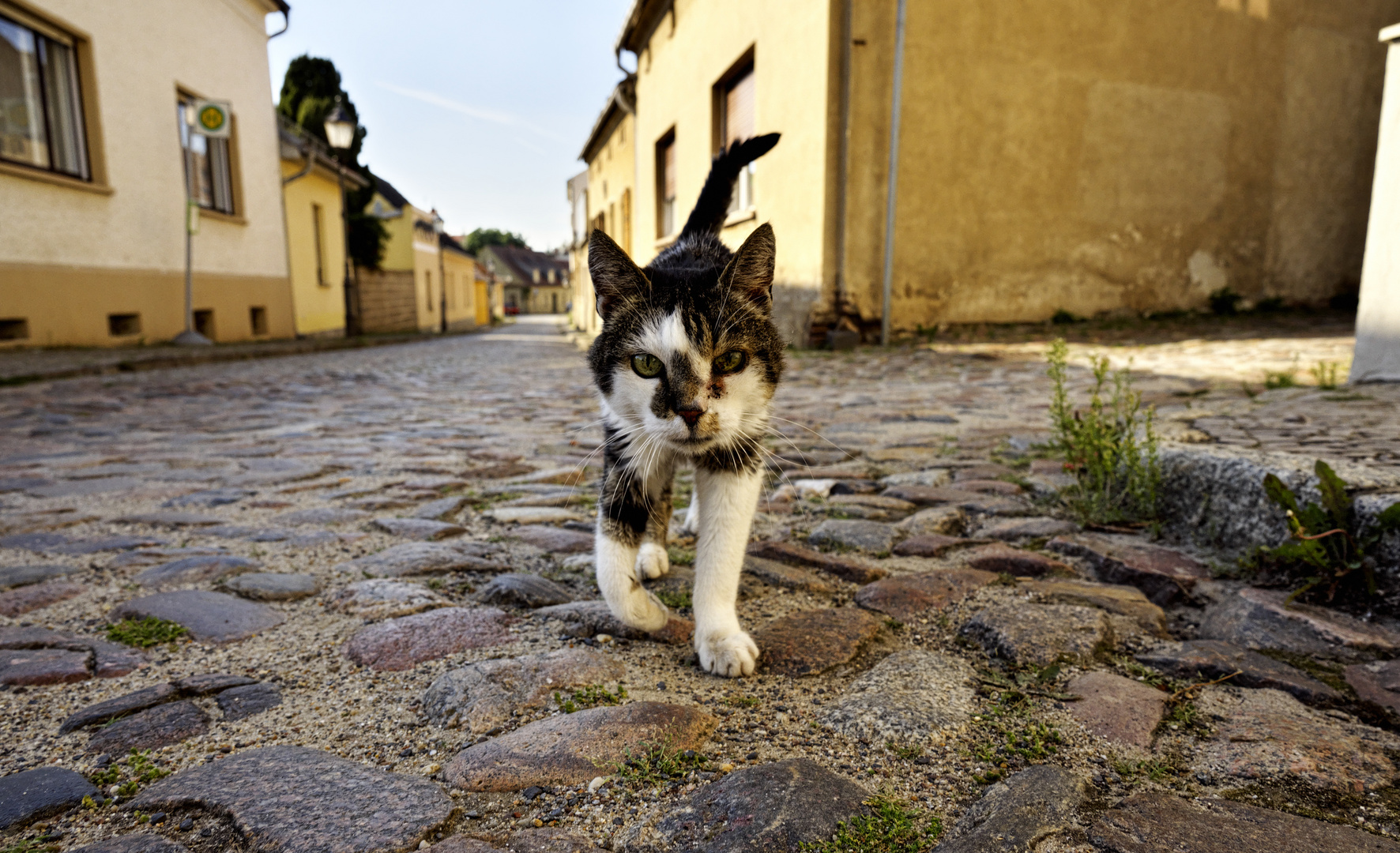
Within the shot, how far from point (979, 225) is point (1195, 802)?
8443mm

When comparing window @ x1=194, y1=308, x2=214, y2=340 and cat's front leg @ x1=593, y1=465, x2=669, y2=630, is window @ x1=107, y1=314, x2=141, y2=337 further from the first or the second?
cat's front leg @ x1=593, y1=465, x2=669, y2=630

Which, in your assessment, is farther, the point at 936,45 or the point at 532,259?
the point at 532,259

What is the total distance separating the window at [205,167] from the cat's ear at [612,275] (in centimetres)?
1190

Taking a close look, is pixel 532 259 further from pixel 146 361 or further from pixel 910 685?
pixel 910 685

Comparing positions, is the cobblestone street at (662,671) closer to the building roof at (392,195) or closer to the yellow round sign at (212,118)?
the yellow round sign at (212,118)

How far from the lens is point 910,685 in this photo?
5.00ft

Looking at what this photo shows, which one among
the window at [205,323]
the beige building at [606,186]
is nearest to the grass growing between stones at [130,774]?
the beige building at [606,186]

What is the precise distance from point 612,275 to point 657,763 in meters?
1.19

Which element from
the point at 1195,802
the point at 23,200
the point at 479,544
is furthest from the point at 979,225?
the point at 23,200

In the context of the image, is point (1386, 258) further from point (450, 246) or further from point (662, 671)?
point (450, 246)

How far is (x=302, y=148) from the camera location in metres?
15.0

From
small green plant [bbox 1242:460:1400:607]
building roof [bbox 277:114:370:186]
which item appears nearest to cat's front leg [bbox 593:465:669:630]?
small green plant [bbox 1242:460:1400:607]

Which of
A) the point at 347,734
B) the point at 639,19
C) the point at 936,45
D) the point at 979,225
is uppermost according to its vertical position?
the point at 639,19

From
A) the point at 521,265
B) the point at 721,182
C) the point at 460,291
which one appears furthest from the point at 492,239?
the point at 721,182
